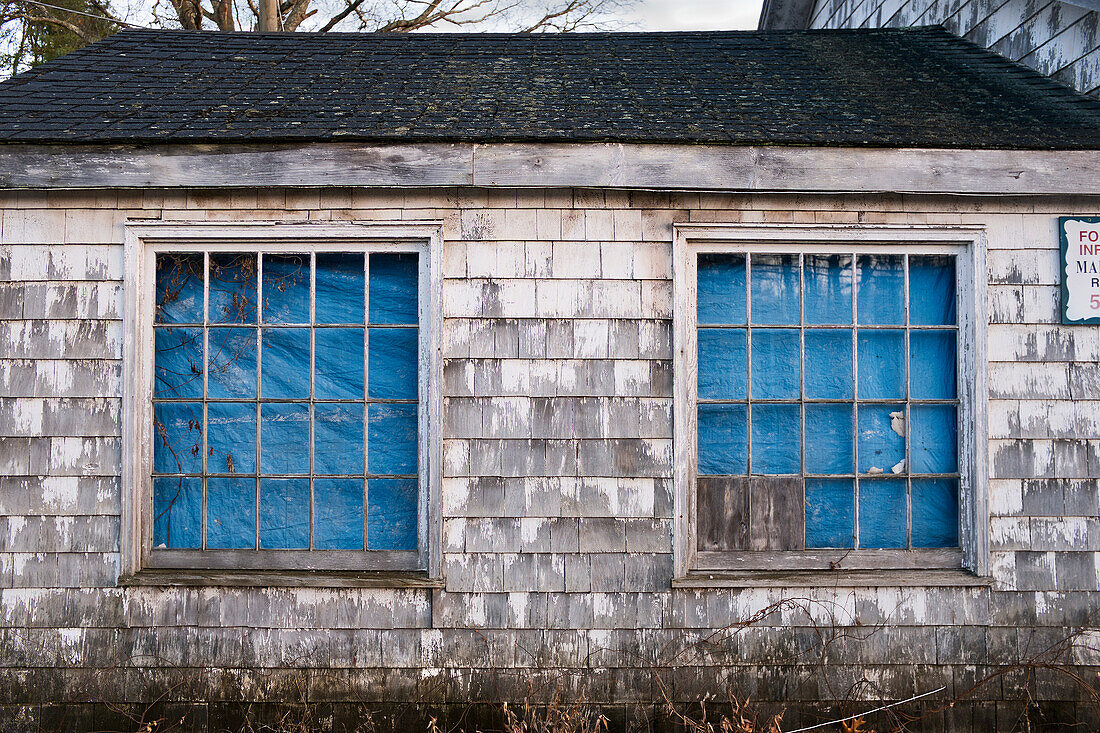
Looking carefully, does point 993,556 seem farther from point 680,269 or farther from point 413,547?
point 413,547

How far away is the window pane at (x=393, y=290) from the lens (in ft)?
12.7

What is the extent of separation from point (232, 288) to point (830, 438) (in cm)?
308

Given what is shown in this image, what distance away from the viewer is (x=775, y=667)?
150 inches

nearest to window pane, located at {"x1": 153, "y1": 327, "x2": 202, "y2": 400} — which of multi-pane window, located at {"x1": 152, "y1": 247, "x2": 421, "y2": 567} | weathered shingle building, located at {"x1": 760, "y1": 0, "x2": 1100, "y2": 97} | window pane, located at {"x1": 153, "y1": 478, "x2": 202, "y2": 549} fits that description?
multi-pane window, located at {"x1": 152, "y1": 247, "x2": 421, "y2": 567}

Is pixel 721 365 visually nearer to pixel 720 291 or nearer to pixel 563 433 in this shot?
pixel 720 291

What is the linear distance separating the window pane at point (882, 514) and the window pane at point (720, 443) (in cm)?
63

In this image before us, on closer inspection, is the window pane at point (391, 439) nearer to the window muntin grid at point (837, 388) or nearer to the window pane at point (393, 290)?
Answer: the window pane at point (393, 290)

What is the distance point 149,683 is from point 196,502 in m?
0.88

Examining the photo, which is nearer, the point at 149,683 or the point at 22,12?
the point at 149,683

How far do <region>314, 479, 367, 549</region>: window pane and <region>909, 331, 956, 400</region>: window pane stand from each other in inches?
111

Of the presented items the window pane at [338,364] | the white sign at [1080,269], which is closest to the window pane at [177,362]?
the window pane at [338,364]

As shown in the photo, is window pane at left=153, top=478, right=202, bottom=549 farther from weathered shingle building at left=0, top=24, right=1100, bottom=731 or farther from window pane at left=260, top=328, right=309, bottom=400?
window pane at left=260, top=328, right=309, bottom=400

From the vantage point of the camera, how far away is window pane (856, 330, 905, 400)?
12.9 ft

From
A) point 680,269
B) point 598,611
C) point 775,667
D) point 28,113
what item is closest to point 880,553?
point 775,667
